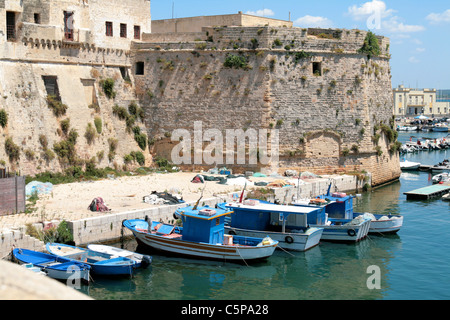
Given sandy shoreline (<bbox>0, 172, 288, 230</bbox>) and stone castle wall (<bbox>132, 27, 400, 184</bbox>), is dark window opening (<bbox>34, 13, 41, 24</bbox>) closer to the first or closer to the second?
stone castle wall (<bbox>132, 27, 400, 184</bbox>)

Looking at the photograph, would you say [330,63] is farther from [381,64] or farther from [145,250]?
[145,250]

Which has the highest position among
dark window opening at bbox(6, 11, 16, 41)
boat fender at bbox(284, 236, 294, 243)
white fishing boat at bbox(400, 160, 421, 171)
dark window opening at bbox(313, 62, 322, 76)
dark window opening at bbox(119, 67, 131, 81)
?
dark window opening at bbox(6, 11, 16, 41)

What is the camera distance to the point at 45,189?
20141mm

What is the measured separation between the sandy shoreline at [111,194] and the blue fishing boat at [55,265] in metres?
1.55

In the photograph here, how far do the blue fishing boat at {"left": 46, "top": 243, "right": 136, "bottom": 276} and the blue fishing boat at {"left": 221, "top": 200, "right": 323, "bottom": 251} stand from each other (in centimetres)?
485

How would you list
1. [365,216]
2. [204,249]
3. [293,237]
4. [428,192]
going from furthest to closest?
[428,192] → [365,216] → [293,237] → [204,249]

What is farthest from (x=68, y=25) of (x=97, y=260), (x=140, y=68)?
(x=97, y=260)

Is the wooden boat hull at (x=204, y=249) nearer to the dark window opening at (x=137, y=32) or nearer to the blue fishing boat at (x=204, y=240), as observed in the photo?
the blue fishing boat at (x=204, y=240)

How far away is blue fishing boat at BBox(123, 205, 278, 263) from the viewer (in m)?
16.0

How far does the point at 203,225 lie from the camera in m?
16.5

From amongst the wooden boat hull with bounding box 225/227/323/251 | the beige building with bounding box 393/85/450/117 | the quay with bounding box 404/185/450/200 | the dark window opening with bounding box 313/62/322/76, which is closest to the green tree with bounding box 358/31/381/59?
the dark window opening with bounding box 313/62/322/76

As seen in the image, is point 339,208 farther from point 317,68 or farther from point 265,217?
point 317,68

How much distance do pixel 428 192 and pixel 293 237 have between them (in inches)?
472

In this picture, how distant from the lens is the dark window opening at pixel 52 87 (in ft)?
76.5
